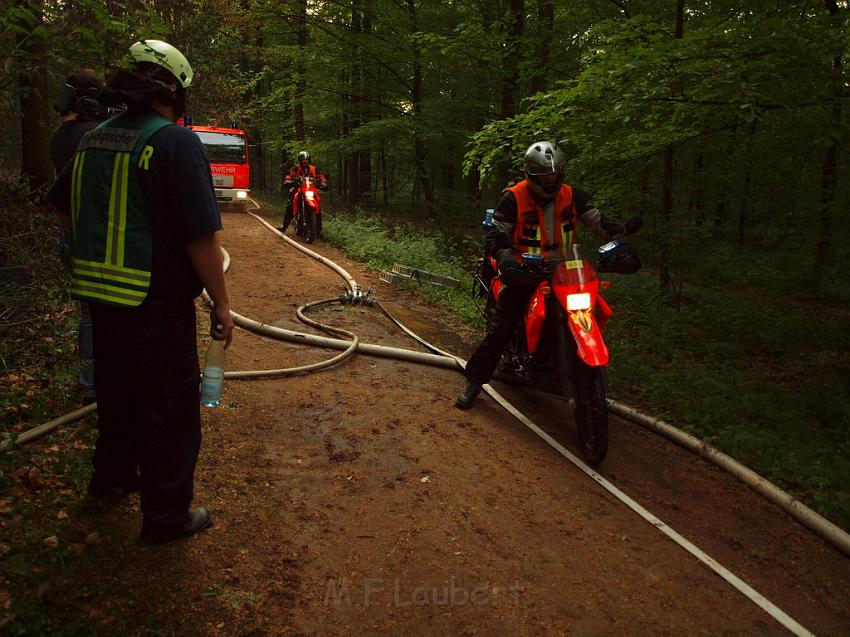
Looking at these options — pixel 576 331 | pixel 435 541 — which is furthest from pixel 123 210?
pixel 576 331

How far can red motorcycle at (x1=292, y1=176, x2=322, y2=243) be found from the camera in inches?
520

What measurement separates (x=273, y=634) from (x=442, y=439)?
2.26m

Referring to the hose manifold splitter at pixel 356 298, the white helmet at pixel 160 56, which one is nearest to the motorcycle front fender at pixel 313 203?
the hose manifold splitter at pixel 356 298

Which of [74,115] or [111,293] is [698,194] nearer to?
[74,115]

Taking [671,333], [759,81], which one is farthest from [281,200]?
[759,81]

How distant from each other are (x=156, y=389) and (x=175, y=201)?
878 mm

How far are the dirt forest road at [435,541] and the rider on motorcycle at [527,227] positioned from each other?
25.1 inches

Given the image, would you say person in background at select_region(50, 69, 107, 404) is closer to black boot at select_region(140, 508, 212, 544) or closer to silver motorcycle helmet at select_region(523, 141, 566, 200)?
black boot at select_region(140, 508, 212, 544)

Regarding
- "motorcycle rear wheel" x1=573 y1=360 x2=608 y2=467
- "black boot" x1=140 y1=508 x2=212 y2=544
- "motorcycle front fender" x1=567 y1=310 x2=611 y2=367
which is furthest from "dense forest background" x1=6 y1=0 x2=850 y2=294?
"motorcycle rear wheel" x1=573 y1=360 x2=608 y2=467

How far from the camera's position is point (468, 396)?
5320 mm

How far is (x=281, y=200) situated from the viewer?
82.0ft

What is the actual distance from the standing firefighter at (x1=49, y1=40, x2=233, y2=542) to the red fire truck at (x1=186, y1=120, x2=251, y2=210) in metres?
16.4

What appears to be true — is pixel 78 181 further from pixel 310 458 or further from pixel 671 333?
pixel 671 333

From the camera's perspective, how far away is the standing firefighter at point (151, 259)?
8.74ft
